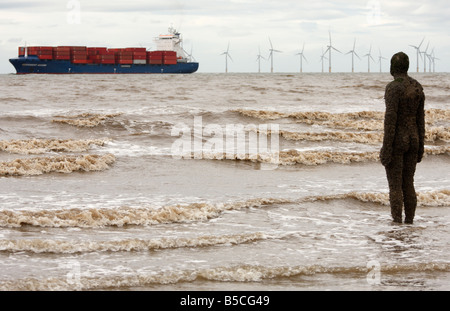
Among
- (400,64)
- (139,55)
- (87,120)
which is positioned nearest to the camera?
(400,64)

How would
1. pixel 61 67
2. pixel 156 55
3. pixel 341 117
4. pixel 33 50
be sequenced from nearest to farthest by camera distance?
pixel 341 117
pixel 61 67
pixel 33 50
pixel 156 55

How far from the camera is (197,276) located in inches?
237

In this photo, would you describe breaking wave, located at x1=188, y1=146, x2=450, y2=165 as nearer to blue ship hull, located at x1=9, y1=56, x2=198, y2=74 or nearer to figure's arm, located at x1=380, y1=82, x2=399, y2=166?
figure's arm, located at x1=380, y1=82, x2=399, y2=166

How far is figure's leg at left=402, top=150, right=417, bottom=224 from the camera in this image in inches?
319

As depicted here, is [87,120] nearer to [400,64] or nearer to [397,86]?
[400,64]

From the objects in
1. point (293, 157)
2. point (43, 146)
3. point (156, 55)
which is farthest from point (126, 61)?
point (293, 157)

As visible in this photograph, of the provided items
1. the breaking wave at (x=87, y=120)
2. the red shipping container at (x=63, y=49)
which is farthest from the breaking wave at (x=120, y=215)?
the red shipping container at (x=63, y=49)

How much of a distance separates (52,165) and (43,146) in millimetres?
3429

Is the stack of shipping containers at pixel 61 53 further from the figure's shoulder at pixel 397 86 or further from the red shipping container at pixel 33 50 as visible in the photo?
the figure's shoulder at pixel 397 86

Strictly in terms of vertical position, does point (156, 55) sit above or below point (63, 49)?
below

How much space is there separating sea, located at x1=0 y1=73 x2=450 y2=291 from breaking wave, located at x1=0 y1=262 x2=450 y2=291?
0.07ft
